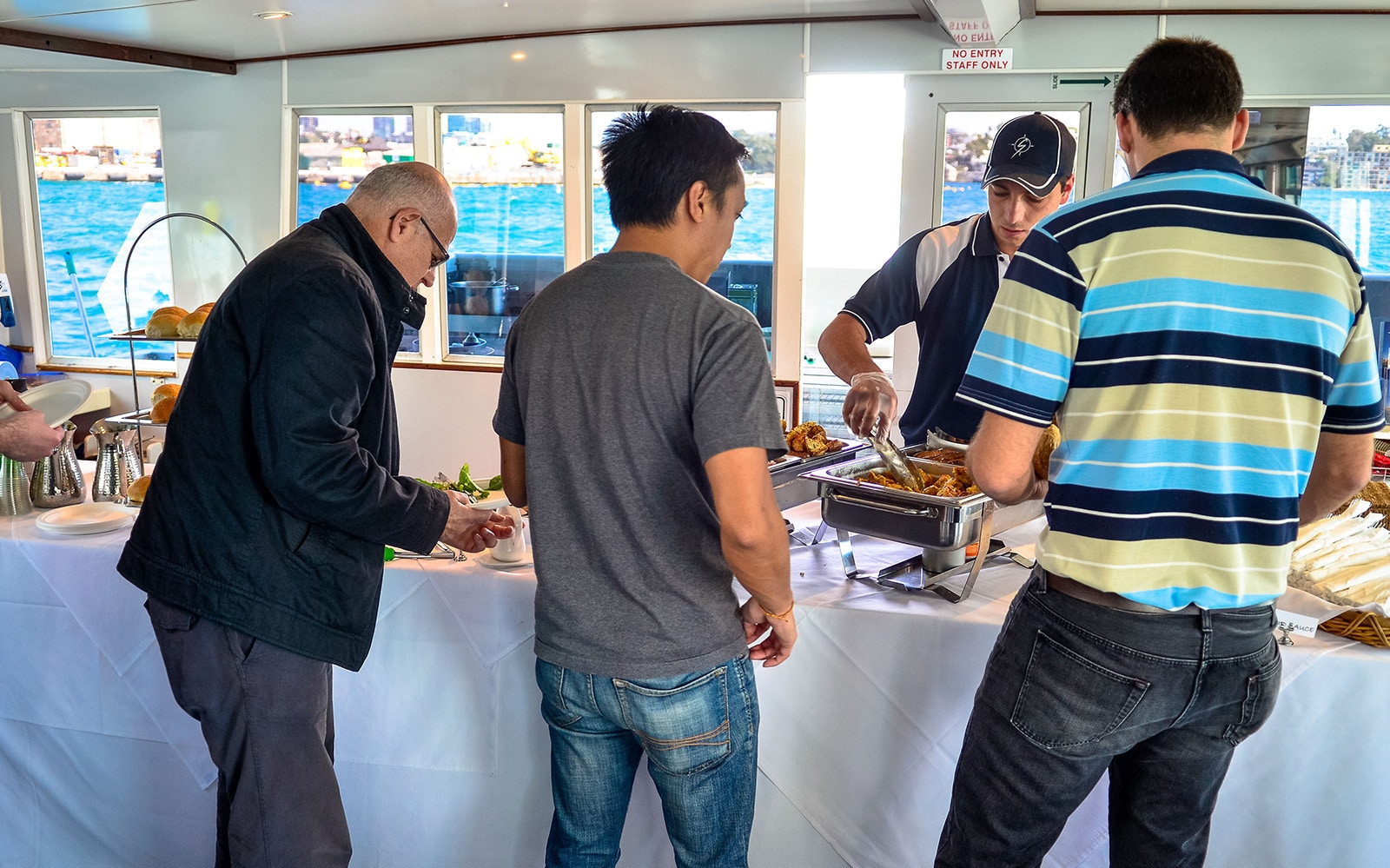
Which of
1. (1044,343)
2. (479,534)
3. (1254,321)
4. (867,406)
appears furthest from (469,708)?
(1254,321)

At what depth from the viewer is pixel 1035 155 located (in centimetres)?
245

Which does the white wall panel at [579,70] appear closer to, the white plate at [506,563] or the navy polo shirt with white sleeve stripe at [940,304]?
the navy polo shirt with white sleeve stripe at [940,304]

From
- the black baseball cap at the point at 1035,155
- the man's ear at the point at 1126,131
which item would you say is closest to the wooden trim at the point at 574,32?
the black baseball cap at the point at 1035,155

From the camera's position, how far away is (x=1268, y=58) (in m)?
4.34

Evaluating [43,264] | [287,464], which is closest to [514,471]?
[287,464]

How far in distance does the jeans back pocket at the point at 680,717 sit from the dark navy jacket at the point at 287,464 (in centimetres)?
55

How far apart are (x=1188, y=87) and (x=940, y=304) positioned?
145 centimetres

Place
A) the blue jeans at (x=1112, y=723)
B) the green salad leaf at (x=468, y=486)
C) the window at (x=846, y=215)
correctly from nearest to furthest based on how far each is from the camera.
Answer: the blue jeans at (x=1112, y=723) < the green salad leaf at (x=468, y=486) < the window at (x=846, y=215)

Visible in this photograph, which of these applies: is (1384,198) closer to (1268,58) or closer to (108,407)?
(1268,58)

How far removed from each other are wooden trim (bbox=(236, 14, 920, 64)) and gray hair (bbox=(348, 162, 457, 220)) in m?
3.28

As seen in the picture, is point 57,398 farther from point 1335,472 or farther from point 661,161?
point 1335,472

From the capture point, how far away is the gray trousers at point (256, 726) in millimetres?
1737

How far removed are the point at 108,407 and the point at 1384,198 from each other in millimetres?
6778

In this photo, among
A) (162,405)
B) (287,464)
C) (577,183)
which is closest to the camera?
(287,464)
